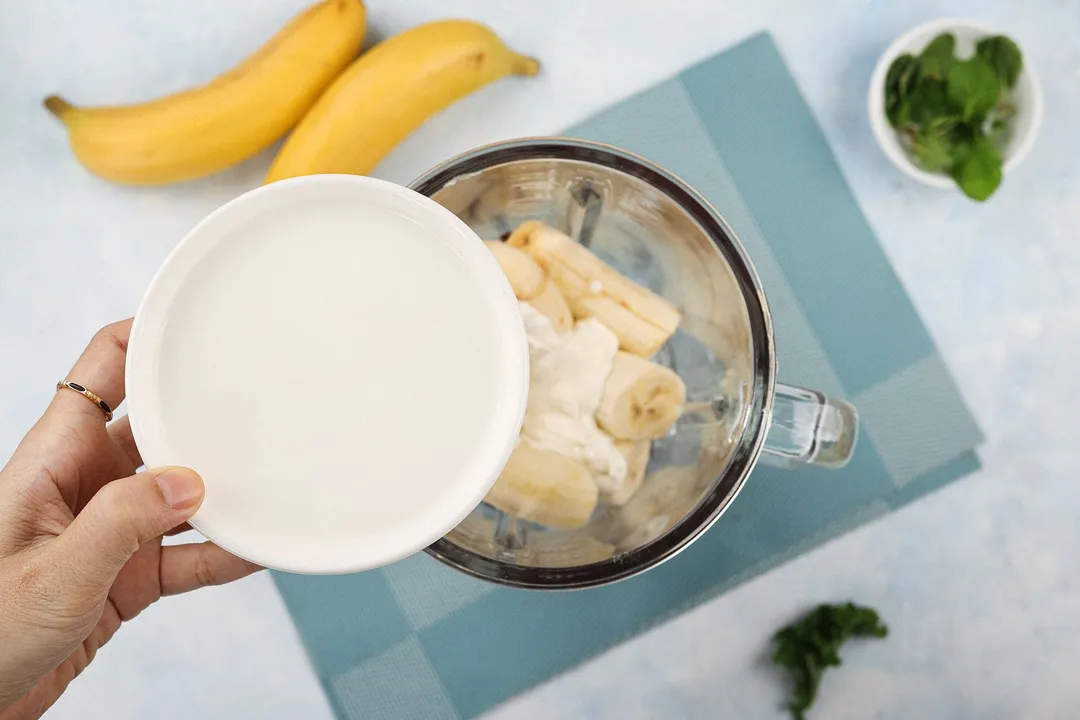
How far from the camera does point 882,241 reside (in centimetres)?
66

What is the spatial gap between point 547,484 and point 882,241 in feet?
1.14

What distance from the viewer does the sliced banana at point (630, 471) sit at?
1.74 ft

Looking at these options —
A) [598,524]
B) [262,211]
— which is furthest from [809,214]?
[262,211]

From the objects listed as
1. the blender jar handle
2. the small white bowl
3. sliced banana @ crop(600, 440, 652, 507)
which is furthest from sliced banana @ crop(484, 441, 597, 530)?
the small white bowl

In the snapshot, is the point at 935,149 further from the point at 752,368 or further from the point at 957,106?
the point at 752,368

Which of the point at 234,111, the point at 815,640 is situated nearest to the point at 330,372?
the point at 234,111

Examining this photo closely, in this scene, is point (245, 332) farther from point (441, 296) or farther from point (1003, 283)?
point (1003, 283)

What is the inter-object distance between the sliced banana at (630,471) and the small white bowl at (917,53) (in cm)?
30

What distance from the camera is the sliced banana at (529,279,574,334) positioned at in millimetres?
507

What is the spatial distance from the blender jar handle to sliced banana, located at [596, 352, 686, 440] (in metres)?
0.08

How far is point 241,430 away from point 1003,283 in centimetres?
58

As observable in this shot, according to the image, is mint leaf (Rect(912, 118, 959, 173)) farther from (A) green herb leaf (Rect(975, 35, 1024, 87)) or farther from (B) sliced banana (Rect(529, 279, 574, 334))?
(B) sliced banana (Rect(529, 279, 574, 334))

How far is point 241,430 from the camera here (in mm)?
380

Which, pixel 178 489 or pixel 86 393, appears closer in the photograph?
pixel 178 489
